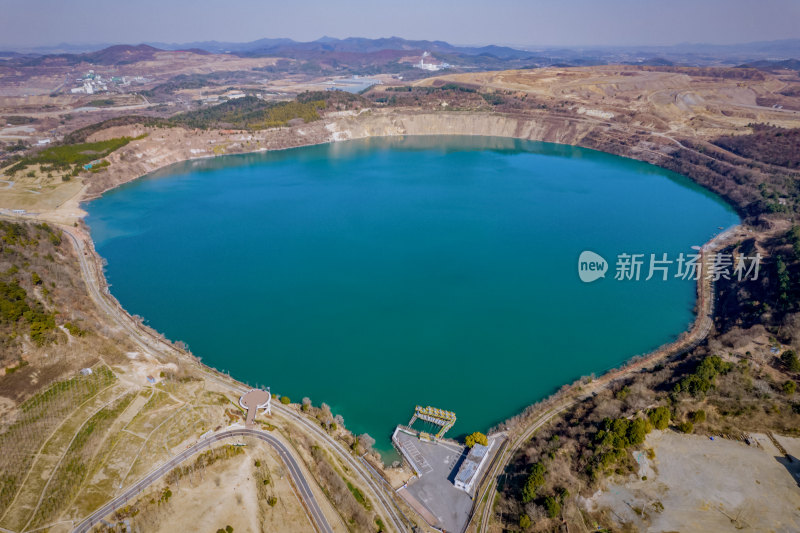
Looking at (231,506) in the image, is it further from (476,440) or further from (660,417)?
(660,417)

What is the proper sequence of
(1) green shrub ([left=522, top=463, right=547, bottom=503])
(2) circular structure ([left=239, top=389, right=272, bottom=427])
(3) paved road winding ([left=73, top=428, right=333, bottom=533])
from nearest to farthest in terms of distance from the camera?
(3) paved road winding ([left=73, top=428, right=333, bottom=533]) < (1) green shrub ([left=522, top=463, right=547, bottom=503]) < (2) circular structure ([left=239, top=389, right=272, bottom=427])

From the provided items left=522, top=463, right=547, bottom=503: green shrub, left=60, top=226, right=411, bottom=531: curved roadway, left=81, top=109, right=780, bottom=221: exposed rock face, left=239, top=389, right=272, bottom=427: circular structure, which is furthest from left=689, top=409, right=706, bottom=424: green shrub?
left=81, top=109, right=780, bottom=221: exposed rock face

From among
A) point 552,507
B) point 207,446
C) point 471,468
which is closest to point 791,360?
point 552,507

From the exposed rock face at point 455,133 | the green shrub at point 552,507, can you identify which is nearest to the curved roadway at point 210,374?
the green shrub at point 552,507

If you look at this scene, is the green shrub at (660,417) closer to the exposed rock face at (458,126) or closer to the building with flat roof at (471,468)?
the building with flat roof at (471,468)

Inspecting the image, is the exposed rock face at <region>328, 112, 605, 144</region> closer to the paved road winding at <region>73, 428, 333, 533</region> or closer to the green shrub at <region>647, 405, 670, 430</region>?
the green shrub at <region>647, 405, 670, 430</region>
